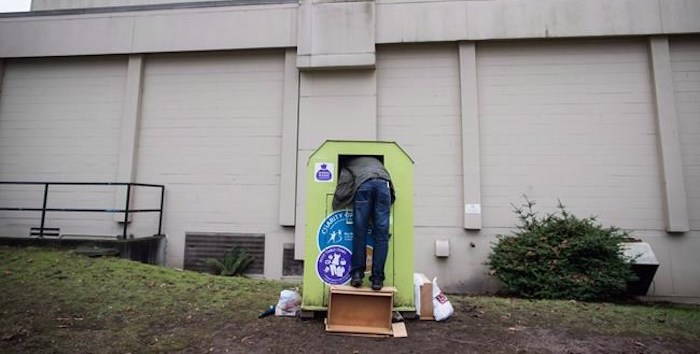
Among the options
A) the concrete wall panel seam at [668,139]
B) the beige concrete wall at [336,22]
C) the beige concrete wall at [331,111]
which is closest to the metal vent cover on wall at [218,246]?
the beige concrete wall at [331,111]

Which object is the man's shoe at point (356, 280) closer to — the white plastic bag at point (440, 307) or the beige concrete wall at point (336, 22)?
the white plastic bag at point (440, 307)

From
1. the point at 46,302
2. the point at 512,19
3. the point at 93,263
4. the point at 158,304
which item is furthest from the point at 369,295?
the point at 512,19

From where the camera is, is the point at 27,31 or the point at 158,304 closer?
the point at 158,304

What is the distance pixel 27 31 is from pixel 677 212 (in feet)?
46.3

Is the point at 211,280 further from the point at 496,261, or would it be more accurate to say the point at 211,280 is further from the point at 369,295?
the point at 496,261

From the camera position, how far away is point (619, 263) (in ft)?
19.4

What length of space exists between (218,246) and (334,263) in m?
4.74

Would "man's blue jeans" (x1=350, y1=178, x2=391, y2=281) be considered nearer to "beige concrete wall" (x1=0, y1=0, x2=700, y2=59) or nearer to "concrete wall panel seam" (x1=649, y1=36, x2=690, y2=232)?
"beige concrete wall" (x1=0, y1=0, x2=700, y2=59)

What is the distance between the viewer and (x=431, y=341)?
3.61 m

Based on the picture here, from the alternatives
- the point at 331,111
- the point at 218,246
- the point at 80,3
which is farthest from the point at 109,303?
the point at 80,3

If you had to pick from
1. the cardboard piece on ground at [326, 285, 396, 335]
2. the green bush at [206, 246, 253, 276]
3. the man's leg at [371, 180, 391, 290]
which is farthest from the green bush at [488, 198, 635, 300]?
the green bush at [206, 246, 253, 276]

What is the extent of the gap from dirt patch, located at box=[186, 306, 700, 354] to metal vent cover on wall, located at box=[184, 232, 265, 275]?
12.2ft

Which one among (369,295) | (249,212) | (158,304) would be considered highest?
(249,212)

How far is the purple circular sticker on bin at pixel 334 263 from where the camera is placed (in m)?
4.00
